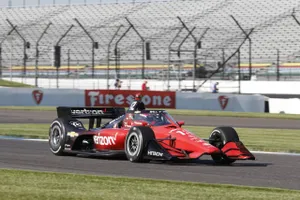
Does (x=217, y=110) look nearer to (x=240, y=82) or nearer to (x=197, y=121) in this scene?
(x=240, y=82)

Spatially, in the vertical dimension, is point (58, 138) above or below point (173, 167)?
above

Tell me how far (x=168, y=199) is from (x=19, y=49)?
44990 millimetres

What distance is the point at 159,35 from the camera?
5072 cm

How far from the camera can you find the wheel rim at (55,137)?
1490 centimetres

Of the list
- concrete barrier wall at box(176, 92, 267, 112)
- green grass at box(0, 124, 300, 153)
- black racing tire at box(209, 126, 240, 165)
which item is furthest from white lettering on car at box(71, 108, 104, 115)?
concrete barrier wall at box(176, 92, 267, 112)

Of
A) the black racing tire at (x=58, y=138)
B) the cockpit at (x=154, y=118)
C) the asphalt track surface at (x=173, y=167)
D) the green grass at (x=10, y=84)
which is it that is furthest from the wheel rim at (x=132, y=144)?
the green grass at (x=10, y=84)

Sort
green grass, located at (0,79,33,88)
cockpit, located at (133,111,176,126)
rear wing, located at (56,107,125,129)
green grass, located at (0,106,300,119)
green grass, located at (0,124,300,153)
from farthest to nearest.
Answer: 1. green grass, located at (0,79,33,88)
2. green grass, located at (0,106,300,119)
3. green grass, located at (0,124,300,153)
4. rear wing, located at (56,107,125,129)
5. cockpit, located at (133,111,176,126)

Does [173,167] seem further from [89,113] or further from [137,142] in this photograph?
[89,113]

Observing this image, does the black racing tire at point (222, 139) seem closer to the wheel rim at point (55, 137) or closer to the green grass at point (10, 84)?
the wheel rim at point (55, 137)

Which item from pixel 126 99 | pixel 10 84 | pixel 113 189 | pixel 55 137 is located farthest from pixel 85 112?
pixel 10 84

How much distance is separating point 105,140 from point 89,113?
1773mm

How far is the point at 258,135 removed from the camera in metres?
21.7

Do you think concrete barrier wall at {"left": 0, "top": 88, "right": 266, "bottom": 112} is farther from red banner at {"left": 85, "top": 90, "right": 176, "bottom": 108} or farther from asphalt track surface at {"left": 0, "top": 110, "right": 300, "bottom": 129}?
asphalt track surface at {"left": 0, "top": 110, "right": 300, "bottom": 129}

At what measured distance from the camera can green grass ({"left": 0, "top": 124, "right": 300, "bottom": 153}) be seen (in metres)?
17.6
